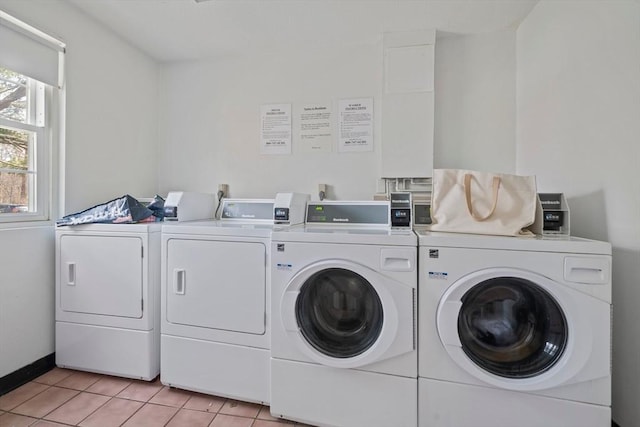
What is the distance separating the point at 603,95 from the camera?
1.29 meters

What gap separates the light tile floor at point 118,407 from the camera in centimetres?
136

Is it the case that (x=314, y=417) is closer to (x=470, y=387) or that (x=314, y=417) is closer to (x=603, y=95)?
(x=470, y=387)

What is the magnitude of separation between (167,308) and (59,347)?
2.79 feet

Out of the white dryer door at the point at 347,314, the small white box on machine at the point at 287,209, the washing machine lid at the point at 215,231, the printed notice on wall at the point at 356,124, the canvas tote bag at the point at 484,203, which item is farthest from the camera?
the printed notice on wall at the point at 356,124

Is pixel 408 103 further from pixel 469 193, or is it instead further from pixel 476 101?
pixel 469 193

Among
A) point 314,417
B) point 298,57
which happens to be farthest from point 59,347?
point 298,57

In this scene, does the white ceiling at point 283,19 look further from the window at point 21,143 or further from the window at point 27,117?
the window at point 21,143

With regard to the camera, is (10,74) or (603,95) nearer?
(603,95)

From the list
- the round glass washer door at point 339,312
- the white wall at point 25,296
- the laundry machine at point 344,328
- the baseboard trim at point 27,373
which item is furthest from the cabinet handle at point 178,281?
the baseboard trim at point 27,373

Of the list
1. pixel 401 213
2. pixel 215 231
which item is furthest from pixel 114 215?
pixel 401 213

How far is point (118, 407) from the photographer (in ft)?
4.77

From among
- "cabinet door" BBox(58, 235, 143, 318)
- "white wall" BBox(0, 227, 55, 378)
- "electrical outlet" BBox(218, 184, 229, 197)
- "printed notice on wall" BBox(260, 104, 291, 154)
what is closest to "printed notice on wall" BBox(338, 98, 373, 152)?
"printed notice on wall" BBox(260, 104, 291, 154)

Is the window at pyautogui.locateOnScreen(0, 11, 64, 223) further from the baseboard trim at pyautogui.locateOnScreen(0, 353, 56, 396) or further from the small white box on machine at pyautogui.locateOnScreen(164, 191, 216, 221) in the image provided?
the baseboard trim at pyautogui.locateOnScreen(0, 353, 56, 396)

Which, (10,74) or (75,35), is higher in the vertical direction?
(75,35)
